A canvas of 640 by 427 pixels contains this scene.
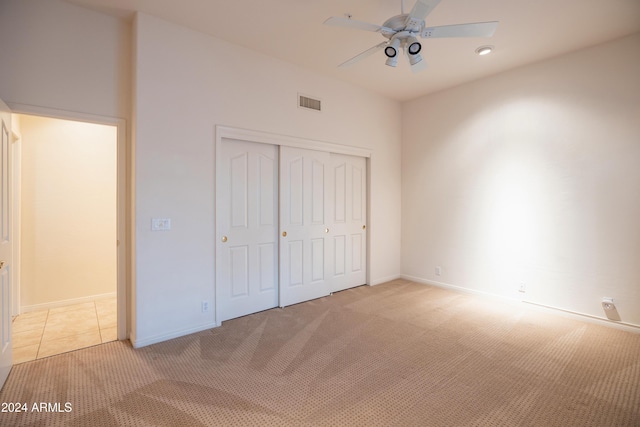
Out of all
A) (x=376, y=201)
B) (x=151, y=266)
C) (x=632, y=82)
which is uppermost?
(x=632, y=82)

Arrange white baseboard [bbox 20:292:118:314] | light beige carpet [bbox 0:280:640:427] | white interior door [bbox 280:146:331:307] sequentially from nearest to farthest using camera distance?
light beige carpet [bbox 0:280:640:427], white baseboard [bbox 20:292:118:314], white interior door [bbox 280:146:331:307]

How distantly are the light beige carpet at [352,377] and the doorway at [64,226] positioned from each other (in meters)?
1.14

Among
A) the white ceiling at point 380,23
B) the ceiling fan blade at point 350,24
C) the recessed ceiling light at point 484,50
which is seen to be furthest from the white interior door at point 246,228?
the recessed ceiling light at point 484,50

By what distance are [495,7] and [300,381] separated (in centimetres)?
364

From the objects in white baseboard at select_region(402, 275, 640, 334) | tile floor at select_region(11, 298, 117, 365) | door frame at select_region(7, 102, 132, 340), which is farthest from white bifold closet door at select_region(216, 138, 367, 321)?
white baseboard at select_region(402, 275, 640, 334)

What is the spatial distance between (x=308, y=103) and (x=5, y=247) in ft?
11.1

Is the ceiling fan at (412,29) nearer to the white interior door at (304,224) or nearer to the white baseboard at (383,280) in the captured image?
the white interior door at (304,224)

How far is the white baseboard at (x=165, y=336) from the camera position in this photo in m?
2.88

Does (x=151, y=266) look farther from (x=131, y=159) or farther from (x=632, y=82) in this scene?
(x=632, y=82)

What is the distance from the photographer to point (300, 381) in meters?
2.34

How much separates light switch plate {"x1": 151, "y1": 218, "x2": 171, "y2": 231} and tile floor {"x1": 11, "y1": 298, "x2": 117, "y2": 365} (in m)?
1.22

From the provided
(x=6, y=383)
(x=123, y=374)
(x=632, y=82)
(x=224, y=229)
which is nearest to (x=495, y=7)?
(x=632, y=82)

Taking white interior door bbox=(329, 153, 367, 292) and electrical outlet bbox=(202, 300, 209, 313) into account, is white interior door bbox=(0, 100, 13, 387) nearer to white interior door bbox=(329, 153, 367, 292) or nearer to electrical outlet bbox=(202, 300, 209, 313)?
electrical outlet bbox=(202, 300, 209, 313)

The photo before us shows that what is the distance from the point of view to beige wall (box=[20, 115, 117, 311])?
12.5 feet
